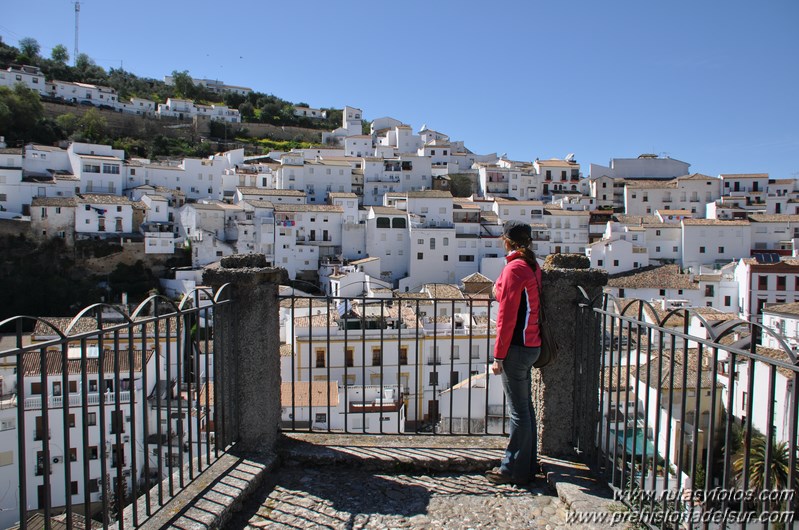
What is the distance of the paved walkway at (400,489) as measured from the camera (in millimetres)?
3826

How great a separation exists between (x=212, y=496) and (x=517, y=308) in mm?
2394

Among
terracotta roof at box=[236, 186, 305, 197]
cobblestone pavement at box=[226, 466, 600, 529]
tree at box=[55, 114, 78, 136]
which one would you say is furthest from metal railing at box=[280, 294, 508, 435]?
tree at box=[55, 114, 78, 136]

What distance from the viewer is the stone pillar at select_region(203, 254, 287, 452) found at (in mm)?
4465

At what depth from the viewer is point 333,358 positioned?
806 inches

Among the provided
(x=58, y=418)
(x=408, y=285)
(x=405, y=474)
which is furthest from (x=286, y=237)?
(x=405, y=474)

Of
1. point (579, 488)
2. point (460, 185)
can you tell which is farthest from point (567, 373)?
point (460, 185)

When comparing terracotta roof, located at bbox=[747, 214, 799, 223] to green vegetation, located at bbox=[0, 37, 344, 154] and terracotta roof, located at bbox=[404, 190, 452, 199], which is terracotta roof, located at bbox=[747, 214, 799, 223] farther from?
green vegetation, located at bbox=[0, 37, 344, 154]

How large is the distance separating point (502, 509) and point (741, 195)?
218ft

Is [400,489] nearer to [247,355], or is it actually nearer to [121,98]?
[247,355]

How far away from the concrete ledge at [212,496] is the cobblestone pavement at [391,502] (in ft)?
0.44

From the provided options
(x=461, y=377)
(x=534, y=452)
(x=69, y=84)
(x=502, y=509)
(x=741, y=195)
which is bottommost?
(x=461, y=377)

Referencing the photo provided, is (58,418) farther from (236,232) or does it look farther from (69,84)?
(69,84)

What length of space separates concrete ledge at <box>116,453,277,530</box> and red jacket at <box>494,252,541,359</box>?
6.54 feet

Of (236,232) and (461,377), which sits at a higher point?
(236,232)
